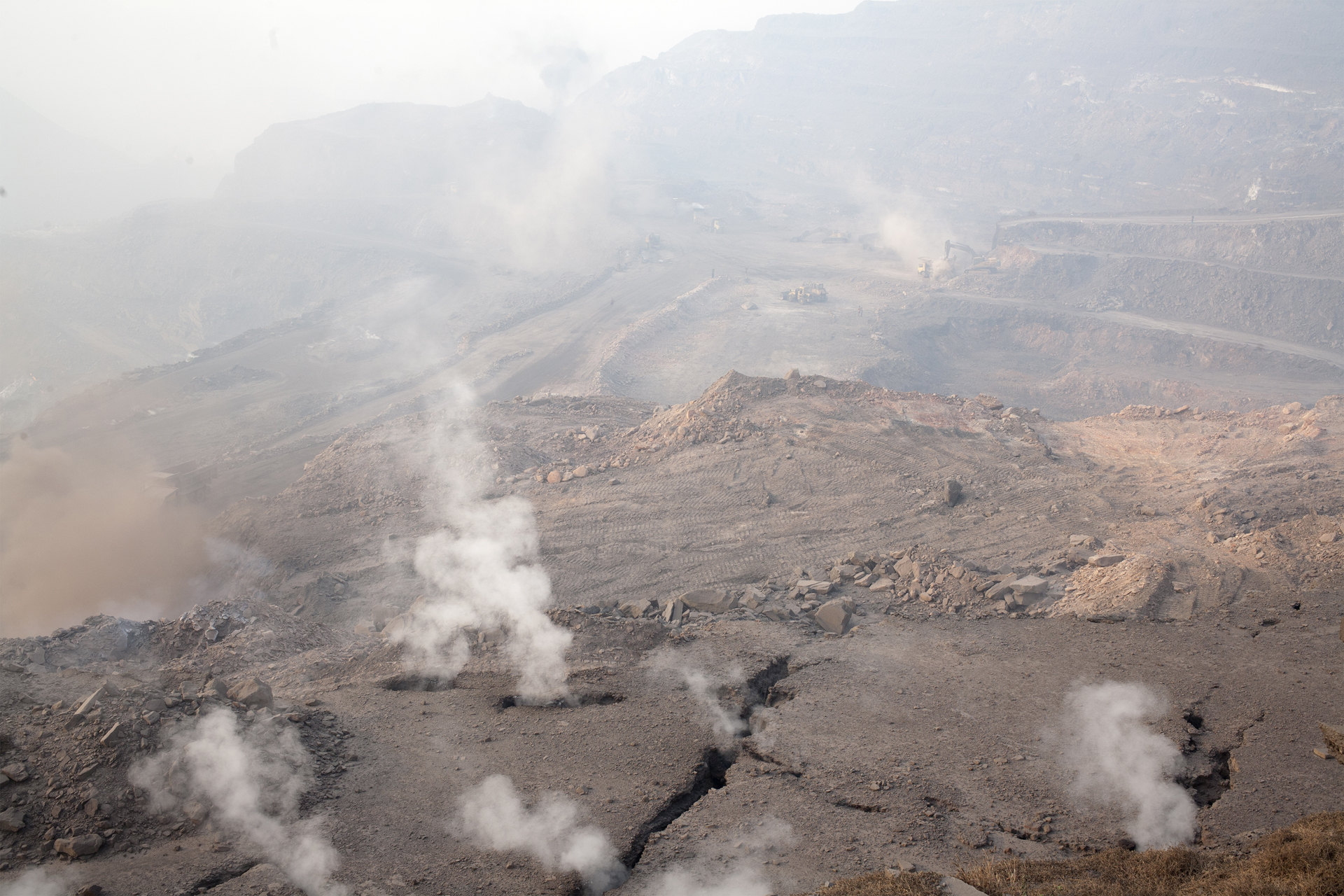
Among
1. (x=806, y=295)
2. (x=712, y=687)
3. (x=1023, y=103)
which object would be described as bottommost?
(x=712, y=687)

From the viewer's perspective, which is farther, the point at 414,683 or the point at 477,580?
the point at 477,580

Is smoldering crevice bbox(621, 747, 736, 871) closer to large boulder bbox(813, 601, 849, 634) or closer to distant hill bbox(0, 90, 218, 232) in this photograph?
large boulder bbox(813, 601, 849, 634)

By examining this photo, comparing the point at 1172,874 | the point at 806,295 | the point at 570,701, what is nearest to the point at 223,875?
the point at 570,701

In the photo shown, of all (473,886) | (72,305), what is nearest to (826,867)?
(473,886)

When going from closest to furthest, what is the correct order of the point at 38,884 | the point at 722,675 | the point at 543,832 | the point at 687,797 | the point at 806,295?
1. the point at 38,884
2. the point at 543,832
3. the point at 687,797
4. the point at 722,675
5. the point at 806,295

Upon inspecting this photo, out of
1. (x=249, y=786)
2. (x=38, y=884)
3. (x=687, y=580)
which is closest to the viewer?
(x=38, y=884)

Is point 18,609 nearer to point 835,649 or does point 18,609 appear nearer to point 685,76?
point 835,649

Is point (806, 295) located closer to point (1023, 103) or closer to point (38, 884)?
point (38, 884)

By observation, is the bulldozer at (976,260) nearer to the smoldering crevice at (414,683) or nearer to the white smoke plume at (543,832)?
the smoldering crevice at (414,683)
